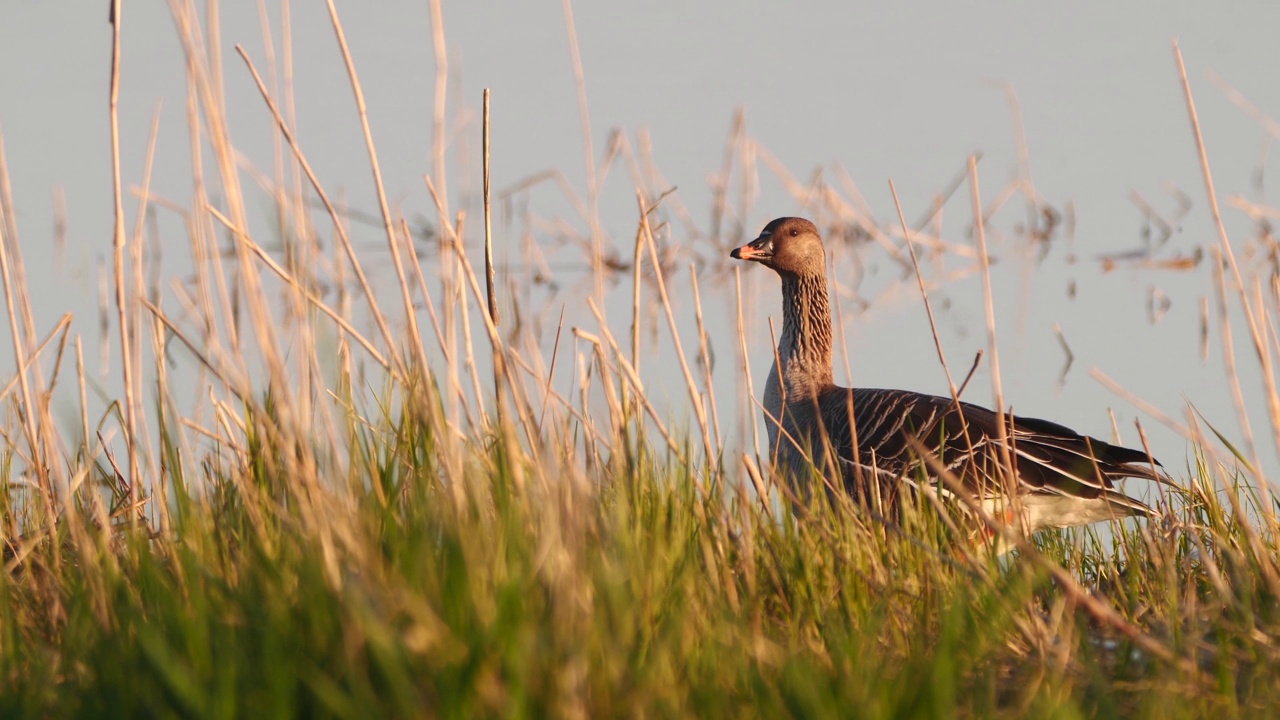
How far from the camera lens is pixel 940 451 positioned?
4.97m

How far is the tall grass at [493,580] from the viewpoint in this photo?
235 centimetres

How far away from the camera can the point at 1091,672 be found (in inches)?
103

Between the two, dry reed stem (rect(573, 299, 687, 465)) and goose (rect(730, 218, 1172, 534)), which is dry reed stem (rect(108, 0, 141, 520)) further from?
goose (rect(730, 218, 1172, 534))

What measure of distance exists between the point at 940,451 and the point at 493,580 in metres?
2.89

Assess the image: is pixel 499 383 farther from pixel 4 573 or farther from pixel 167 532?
pixel 4 573

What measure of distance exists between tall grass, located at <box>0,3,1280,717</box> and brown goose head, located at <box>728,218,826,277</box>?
2816 millimetres

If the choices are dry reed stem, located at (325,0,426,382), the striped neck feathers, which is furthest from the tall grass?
the striped neck feathers

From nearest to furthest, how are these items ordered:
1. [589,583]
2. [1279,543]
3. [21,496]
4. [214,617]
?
[589,583] < [214,617] < [1279,543] < [21,496]

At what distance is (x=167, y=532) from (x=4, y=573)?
44cm

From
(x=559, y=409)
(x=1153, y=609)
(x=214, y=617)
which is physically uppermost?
(x=559, y=409)

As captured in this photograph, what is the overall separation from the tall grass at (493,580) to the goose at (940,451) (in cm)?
38

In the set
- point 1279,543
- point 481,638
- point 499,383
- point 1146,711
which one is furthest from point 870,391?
point 481,638

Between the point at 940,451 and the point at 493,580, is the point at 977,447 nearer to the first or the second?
the point at 940,451

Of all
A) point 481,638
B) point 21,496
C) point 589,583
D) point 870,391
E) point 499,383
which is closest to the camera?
point 481,638
